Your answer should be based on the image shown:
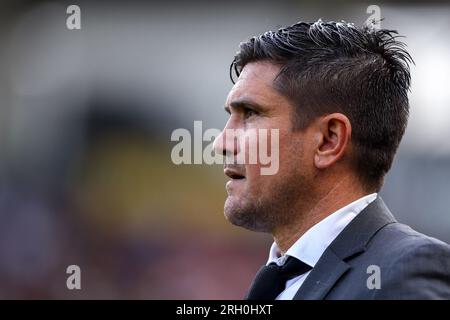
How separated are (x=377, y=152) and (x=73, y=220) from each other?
416 centimetres

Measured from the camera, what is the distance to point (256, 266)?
227 inches

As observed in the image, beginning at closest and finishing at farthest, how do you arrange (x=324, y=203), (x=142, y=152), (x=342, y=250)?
(x=342, y=250), (x=324, y=203), (x=142, y=152)

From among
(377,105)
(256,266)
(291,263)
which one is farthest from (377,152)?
(256,266)

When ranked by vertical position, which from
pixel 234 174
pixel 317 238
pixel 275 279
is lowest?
pixel 275 279

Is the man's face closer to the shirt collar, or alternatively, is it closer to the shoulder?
the shirt collar

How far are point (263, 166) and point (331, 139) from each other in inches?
7.9

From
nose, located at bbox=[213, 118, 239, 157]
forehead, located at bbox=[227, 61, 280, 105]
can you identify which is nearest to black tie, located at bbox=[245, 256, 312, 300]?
nose, located at bbox=[213, 118, 239, 157]

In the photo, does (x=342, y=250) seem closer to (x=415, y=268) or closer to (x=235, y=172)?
(x=415, y=268)

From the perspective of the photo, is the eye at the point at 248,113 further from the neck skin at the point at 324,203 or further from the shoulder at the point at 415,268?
the shoulder at the point at 415,268

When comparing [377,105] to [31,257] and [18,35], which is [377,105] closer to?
[31,257]

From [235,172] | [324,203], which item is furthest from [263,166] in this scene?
[324,203]

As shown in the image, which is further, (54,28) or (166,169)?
(54,28)

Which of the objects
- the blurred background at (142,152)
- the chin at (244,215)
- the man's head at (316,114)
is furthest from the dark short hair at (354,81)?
the blurred background at (142,152)

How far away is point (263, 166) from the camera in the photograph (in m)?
1.96
